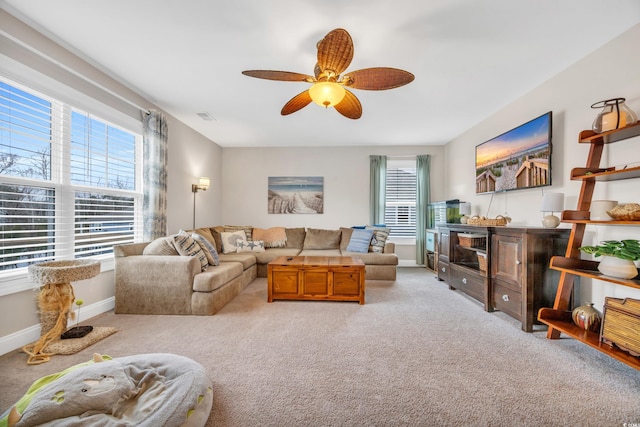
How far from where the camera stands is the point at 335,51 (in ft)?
5.97

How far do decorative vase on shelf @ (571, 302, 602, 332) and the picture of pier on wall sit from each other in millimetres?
4163

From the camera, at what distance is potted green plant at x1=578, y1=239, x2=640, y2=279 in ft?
5.84

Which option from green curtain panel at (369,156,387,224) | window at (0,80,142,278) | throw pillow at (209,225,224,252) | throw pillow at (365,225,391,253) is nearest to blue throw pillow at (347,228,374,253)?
throw pillow at (365,225,391,253)

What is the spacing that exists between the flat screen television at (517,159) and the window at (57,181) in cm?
478

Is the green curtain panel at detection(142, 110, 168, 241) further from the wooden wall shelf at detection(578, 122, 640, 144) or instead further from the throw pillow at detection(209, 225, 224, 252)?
the wooden wall shelf at detection(578, 122, 640, 144)

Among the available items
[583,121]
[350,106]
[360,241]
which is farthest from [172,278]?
[583,121]

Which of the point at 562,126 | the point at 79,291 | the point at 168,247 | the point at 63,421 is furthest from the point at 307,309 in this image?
the point at 562,126

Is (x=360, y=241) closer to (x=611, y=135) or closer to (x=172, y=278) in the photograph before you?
(x=172, y=278)

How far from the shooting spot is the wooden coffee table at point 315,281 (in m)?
3.28

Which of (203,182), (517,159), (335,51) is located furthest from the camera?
(203,182)

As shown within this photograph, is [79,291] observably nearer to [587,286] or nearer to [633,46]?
[587,286]

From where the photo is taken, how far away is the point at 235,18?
201 cm

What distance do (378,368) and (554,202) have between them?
90.6 inches

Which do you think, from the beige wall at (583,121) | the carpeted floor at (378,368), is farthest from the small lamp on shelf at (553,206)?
the carpeted floor at (378,368)
